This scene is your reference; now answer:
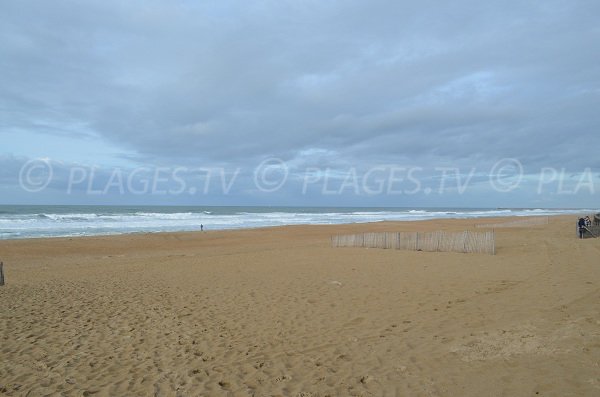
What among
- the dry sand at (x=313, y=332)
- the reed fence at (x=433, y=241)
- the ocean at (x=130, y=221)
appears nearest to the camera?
the dry sand at (x=313, y=332)

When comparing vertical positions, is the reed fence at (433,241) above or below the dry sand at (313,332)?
above

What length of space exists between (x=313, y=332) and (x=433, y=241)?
12.4 m

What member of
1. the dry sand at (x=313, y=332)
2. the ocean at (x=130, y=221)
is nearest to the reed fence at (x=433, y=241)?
the dry sand at (x=313, y=332)

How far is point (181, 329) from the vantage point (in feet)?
23.6

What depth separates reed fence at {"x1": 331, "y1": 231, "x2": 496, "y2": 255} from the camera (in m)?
16.7

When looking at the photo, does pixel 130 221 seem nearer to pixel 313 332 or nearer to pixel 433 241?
pixel 433 241

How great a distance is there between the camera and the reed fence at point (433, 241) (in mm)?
16719

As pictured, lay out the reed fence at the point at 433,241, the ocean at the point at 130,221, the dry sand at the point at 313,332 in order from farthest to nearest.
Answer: the ocean at the point at 130,221 → the reed fence at the point at 433,241 → the dry sand at the point at 313,332

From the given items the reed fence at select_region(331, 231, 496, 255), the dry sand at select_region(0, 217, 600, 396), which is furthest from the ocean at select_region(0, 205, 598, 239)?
the dry sand at select_region(0, 217, 600, 396)

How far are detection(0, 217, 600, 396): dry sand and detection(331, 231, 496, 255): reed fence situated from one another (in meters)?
3.03

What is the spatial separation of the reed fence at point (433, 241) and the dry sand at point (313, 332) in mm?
3035

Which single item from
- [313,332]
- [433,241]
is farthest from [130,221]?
[313,332]

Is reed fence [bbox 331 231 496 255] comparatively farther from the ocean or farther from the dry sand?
the ocean

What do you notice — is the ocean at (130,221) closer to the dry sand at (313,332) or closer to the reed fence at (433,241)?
the reed fence at (433,241)
